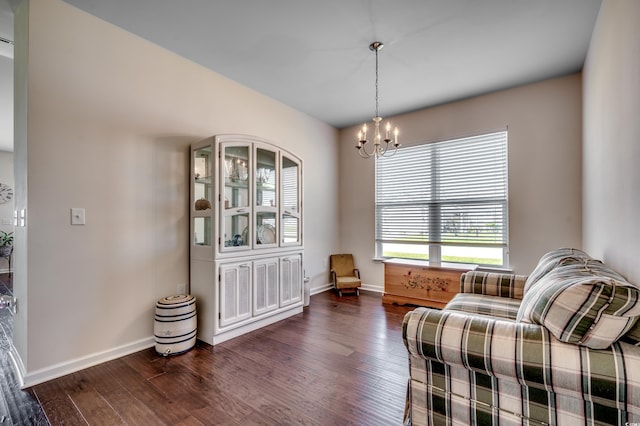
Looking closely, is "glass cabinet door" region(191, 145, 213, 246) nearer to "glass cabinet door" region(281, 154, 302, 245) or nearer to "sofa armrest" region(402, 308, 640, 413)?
"glass cabinet door" region(281, 154, 302, 245)

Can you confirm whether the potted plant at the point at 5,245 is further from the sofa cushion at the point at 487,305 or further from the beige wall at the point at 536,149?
the beige wall at the point at 536,149

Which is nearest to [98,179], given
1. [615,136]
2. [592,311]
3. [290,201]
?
[290,201]

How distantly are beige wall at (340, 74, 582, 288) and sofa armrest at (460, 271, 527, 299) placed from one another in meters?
1.26

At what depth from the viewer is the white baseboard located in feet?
6.68

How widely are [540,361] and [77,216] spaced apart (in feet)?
9.97

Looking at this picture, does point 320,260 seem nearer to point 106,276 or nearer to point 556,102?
point 106,276

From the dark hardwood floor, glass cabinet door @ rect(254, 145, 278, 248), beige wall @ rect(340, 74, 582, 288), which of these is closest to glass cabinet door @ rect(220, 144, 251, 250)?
glass cabinet door @ rect(254, 145, 278, 248)

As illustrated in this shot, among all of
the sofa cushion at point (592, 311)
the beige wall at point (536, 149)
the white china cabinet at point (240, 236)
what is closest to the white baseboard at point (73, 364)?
the white china cabinet at point (240, 236)

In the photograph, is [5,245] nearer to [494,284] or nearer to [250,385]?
[250,385]

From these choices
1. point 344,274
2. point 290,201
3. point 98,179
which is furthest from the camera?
point 344,274

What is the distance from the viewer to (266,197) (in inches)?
130

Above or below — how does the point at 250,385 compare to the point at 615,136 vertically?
below

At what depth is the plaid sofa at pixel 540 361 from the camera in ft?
3.48

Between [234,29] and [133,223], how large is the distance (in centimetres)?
193
